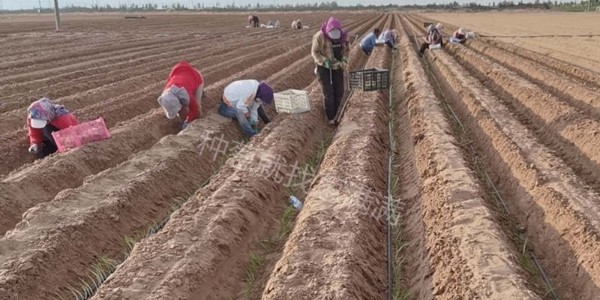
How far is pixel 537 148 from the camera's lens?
6.80m

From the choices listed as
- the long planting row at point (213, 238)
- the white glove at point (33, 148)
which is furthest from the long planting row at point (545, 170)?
the white glove at point (33, 148)

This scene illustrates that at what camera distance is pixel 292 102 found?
873 cm

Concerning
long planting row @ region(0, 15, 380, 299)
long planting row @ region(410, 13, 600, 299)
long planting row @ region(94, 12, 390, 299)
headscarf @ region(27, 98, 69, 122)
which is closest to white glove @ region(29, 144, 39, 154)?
headscarf @ region(27, 98, 69, 122)

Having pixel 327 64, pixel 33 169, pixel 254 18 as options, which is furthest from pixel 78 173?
pixel 254 18

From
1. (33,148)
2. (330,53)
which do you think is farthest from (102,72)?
(330,53)

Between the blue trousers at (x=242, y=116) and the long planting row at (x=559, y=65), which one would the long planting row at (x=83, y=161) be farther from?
the long planting row at (x=559, y=65)

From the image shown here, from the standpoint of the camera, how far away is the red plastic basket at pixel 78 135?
22.5ft

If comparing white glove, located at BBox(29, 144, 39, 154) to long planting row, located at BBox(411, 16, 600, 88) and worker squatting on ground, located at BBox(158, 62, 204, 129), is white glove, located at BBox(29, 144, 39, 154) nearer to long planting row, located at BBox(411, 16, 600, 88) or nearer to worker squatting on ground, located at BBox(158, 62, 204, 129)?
worker squatting on ground, located at BBox(158, 62, 204, 129)

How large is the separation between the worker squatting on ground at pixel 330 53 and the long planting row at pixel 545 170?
2435 millimetres

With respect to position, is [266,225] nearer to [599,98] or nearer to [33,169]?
[33,169]

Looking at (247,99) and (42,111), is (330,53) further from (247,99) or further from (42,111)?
(42,111)

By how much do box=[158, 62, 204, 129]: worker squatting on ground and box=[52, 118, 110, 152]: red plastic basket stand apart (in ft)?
3.21

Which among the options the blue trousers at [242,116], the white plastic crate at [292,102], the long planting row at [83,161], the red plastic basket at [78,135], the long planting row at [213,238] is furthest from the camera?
the white plastic crate at [292,102]

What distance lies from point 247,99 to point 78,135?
7.84 ft
